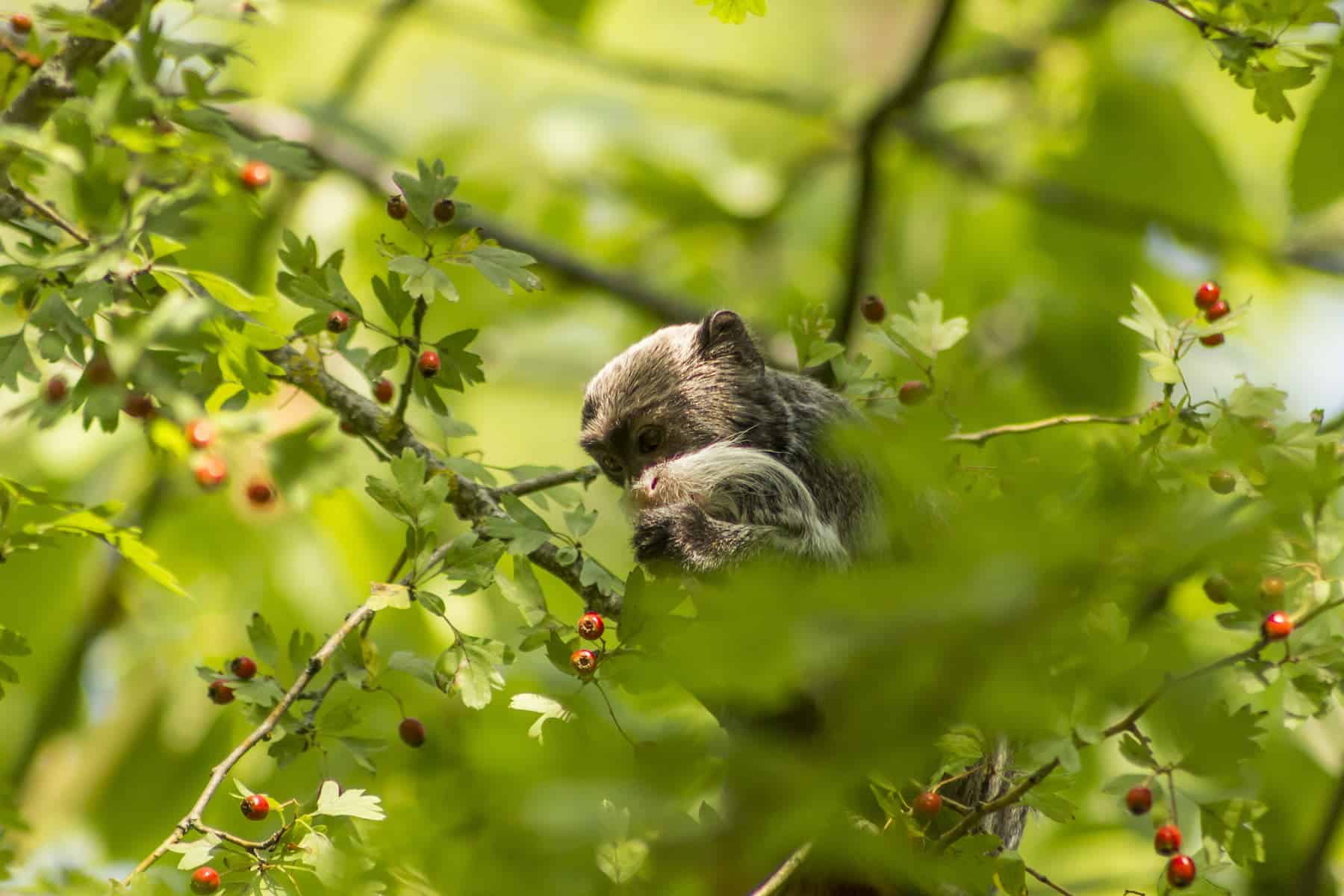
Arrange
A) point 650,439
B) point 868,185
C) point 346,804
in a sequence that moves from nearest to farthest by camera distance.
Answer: point 346,804 → point 650,439 → point 868,185

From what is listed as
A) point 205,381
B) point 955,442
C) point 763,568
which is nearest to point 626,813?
point 763,568

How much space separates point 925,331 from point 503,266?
3.14 feet

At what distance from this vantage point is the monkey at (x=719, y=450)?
2.93m

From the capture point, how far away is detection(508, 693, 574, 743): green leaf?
2.18m

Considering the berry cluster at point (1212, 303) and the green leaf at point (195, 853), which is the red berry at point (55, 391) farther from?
the berry cluster at point (1212, 303)

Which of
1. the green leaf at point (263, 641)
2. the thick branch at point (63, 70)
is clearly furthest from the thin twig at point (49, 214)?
the green leaf at point (263, 641)

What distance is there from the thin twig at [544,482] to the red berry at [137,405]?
2.26 feet

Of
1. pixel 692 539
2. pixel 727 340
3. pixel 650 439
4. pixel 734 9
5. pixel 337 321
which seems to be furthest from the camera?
pixel 727 340

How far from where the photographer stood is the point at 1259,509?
1328 millimetres

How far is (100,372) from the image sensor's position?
2.28m

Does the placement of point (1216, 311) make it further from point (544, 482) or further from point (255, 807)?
point (255, 807)

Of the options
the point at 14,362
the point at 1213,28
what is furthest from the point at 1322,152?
the point at 14,362

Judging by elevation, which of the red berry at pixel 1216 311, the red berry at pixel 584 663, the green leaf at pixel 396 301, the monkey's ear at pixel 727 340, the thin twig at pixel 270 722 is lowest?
the monkey's ear at pixel 727 340

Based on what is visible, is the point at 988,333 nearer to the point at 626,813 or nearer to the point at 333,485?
the point at 333,485
